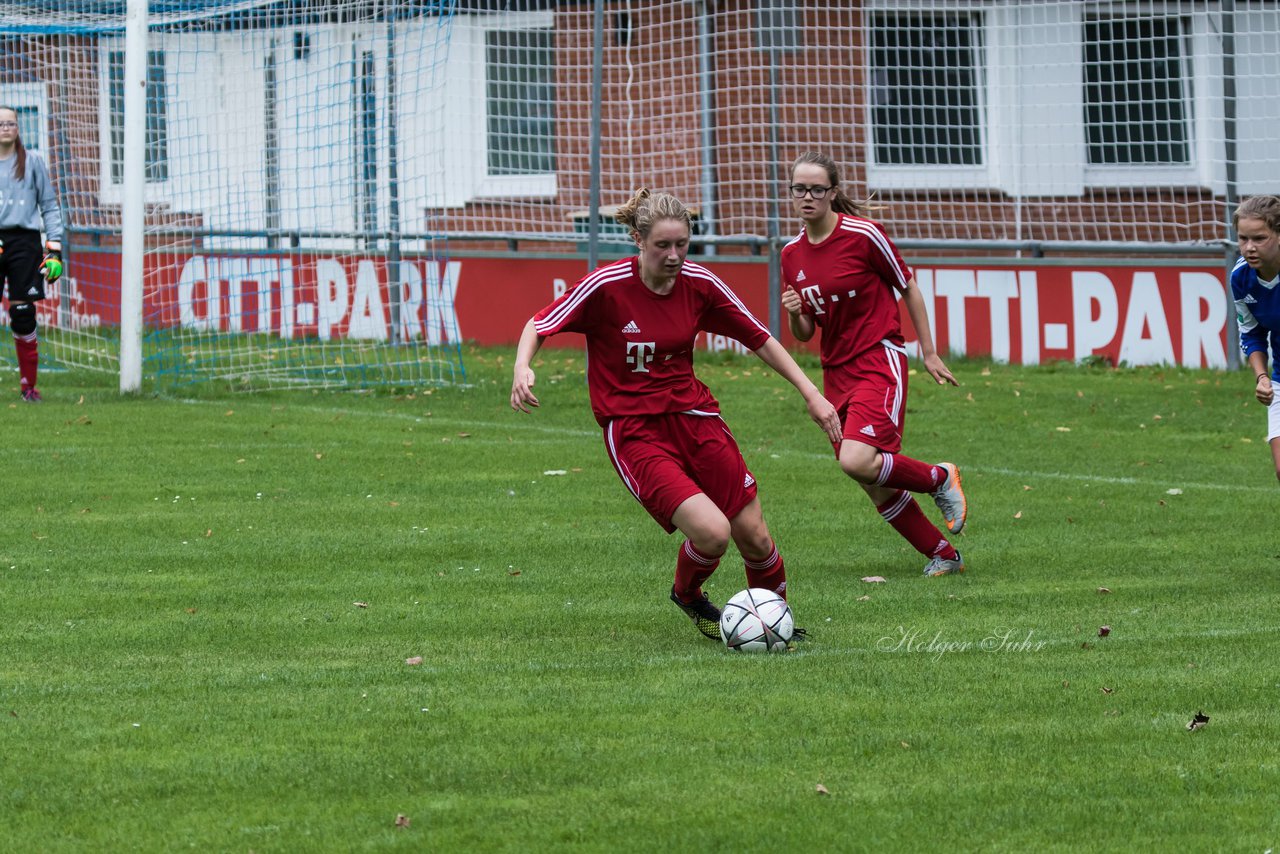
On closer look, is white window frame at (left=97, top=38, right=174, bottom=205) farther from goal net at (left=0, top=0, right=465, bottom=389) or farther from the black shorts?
the black shorts

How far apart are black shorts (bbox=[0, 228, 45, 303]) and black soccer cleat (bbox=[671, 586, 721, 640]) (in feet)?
28.6

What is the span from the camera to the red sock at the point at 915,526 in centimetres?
839

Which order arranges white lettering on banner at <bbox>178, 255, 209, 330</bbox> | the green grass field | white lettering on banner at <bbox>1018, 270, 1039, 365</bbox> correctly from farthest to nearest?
white lettering on banner at <bbox>178, 255, 209, 330</bbox>
white lettering on banner at <bbox>1018, 270, 1039, 365</bbox>
the green grass field

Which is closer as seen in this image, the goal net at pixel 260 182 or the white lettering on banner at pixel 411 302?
the goal net at pixel 260 182

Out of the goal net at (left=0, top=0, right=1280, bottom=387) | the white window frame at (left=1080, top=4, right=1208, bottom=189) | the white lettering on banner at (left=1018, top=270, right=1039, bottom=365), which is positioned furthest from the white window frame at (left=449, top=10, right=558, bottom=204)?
the white window frame at (left=1080, top=4, right=1208, bottom=189)

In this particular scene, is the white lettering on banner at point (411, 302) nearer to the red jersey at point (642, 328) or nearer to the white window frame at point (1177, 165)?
the white window frame at point (1177, 165)

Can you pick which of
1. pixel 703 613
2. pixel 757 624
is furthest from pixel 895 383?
pixel 757 624

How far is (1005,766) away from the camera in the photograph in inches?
201

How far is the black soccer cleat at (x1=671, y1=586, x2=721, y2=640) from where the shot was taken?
7043 millimetres

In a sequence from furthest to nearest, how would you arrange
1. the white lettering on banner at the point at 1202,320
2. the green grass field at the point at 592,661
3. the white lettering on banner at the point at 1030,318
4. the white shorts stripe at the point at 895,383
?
the white lettering on banner at the point at 1030,318
the white lettering on banner at the point at 1202,320
the white shorts stripe at the point at 895,383
the green grass field at the point at 592,661

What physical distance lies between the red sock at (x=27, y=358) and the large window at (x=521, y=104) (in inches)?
251

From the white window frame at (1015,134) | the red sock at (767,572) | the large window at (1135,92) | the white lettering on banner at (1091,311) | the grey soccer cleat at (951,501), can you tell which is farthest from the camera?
the white window frame at (1015,134)

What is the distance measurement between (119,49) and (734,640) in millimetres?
13449

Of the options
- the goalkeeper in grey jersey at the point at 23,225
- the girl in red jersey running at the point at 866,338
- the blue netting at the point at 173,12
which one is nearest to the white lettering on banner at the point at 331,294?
the blue netting at the point at 173,12
